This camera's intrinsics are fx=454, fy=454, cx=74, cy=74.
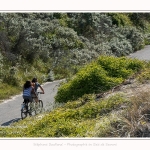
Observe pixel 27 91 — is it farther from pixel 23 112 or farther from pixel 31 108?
pixel 23 112

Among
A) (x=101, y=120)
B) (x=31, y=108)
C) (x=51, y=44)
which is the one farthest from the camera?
(x=51, y=44)

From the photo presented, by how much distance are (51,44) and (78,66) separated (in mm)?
2681

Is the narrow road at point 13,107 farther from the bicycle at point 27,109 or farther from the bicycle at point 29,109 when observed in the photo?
the bicycle at point 27,109

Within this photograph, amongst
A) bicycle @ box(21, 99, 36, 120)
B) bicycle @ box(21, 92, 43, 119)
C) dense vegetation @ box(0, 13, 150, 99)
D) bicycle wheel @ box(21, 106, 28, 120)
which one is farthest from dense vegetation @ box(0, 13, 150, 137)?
bicycle wheel @ box(21, 106, 28, 120)

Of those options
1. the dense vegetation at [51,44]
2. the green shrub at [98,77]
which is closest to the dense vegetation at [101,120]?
the green shrub at [98,77]

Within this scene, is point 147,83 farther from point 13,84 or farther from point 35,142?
point 13,84

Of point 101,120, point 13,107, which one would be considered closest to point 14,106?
point 13,107

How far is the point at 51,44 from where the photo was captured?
2670 centimetres

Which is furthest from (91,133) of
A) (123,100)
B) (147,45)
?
(147,45)

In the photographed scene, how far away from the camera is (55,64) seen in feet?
82.9

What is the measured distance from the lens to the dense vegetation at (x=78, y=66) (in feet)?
28.5

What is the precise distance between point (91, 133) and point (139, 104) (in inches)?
45.0

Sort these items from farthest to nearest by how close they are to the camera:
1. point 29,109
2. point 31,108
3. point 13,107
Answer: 1. point 13,107
2. point 29,109
3. point 31,108

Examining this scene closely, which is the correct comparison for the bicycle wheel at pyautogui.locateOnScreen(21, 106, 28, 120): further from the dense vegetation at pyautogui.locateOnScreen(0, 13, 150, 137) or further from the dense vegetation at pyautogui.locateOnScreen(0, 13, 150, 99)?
the dense vegetation at pyautogui.locateOnScreen(0, 13, 150, 99)
